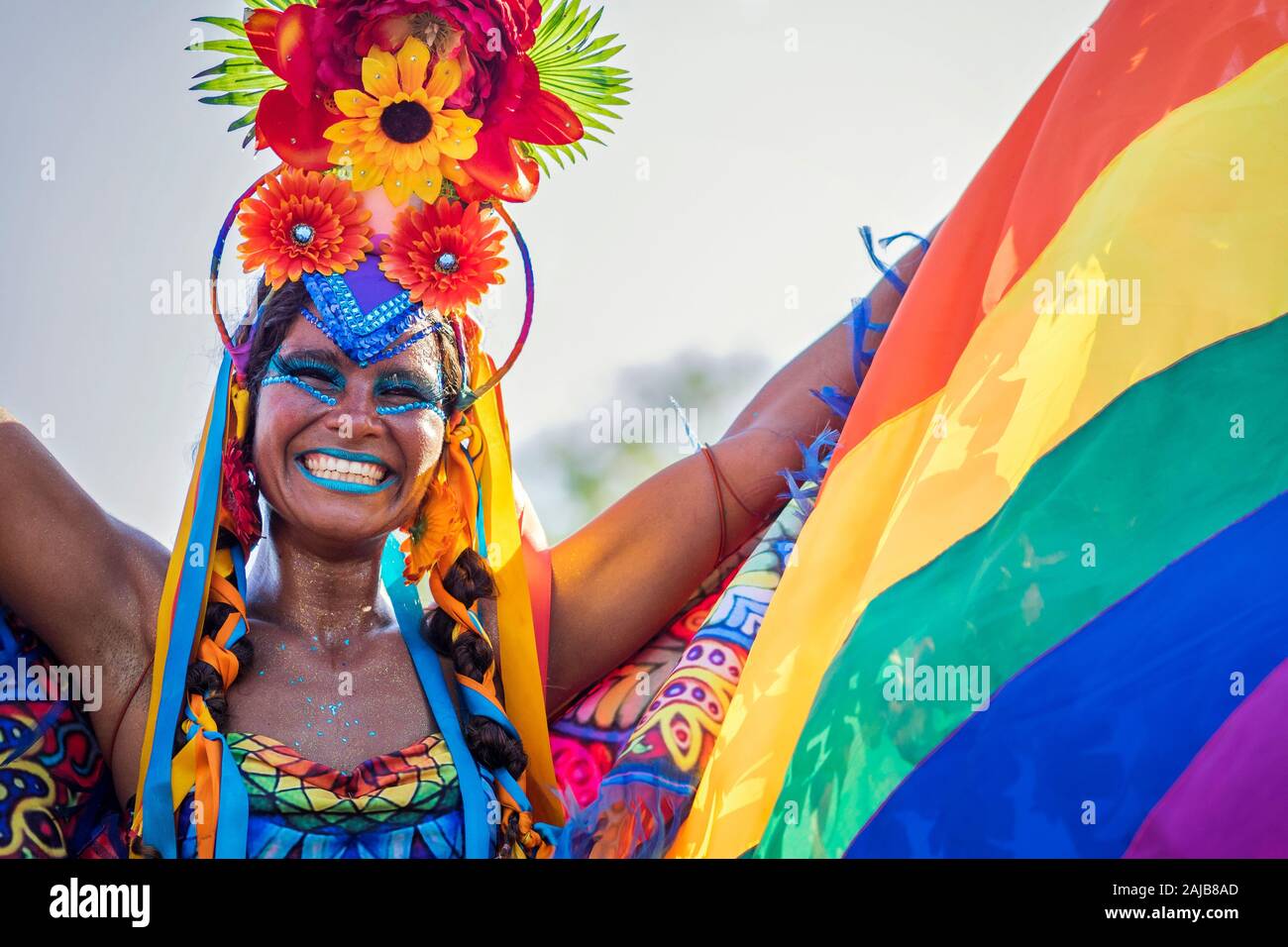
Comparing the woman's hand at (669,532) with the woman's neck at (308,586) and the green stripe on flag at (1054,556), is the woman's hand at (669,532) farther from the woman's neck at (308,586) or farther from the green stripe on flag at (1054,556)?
the green stripe on flag at (1054,556)

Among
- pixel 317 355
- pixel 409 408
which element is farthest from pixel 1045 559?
pixel 317 355

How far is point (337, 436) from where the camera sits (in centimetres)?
258

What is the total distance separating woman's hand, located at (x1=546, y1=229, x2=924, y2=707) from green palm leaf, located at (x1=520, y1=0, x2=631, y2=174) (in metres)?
0.57

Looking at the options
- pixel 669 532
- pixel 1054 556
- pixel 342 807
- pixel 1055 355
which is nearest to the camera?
pixel 1054 556

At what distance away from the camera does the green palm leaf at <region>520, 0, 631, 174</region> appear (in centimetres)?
278

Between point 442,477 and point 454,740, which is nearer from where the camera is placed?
point 454,740

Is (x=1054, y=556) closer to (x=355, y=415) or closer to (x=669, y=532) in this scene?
(x=669, y=532)

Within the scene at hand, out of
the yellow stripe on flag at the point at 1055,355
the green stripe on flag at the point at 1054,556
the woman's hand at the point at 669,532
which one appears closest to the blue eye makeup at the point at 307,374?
the woman's hand at the point at 669,532

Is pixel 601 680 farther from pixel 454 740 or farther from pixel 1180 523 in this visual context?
pixel 1180 523

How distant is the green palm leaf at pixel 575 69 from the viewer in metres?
2.78

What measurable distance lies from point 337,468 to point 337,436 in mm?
53
